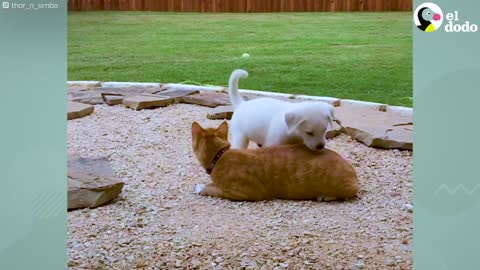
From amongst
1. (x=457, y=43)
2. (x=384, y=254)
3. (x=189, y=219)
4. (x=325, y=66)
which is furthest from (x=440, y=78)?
(x=189, y=219)

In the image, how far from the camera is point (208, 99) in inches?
88.1

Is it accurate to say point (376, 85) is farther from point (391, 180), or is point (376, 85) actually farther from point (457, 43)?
point (457, 43)

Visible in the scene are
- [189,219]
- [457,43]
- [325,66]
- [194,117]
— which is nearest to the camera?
[457,43]

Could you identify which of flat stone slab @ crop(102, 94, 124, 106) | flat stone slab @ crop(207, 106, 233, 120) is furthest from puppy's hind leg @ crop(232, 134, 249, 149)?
flat stone slab @ crop(102, 94, 124, 106)

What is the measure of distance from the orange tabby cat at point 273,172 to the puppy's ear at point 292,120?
6cm

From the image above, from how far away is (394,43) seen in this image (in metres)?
1.56

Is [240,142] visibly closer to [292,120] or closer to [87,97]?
[292,120]

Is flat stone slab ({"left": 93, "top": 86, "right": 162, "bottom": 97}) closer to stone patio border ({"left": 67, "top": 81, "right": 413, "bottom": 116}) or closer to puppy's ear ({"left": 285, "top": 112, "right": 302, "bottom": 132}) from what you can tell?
stone patio border ({"left": 67, "top": 81, "right": 413, "bottom": 116})

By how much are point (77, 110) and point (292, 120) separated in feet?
1.84

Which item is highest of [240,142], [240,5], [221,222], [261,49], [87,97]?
[240,5]

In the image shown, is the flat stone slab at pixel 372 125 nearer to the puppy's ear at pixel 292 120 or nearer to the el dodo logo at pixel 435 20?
the puppy's ear at pixel 292 120

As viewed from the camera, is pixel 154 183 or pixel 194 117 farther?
pixel 194 117

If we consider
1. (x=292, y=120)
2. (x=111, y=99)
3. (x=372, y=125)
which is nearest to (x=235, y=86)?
(x=292, y=120)

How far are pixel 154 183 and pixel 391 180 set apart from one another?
58cm
